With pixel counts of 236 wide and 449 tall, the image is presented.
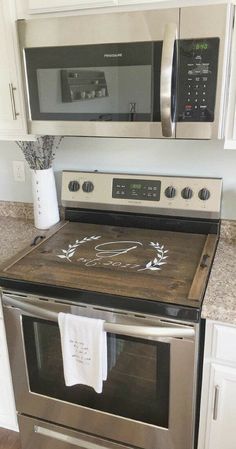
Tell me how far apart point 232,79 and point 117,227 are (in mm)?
→ 791

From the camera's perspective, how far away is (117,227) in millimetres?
1702

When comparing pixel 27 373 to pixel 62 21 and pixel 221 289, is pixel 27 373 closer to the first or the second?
pixel 221 289

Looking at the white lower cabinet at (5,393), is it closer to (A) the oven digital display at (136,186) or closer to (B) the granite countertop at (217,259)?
(B) the granite countertop at (217,259)

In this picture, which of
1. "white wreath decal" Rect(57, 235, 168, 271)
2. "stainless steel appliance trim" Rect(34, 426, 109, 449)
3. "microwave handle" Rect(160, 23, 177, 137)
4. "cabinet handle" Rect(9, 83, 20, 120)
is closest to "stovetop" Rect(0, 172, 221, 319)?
"white wreath decal" Rect(57, 235, 168, 271)

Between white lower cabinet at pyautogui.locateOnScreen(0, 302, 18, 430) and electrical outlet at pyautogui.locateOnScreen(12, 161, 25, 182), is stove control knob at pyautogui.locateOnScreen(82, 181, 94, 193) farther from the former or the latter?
white lower cabinet at pyautogui.locateOnScreen(0, 302, 18, 430)

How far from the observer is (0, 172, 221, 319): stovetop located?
1172 mm

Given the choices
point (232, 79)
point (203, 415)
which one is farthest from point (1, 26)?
point (203, 415)

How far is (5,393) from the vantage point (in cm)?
161

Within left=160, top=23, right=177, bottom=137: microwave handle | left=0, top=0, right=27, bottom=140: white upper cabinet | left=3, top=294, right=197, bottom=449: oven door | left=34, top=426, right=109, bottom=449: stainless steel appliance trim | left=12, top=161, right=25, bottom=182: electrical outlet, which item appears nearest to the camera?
left=160, top=23, right=177, bottom=137: microwave handle

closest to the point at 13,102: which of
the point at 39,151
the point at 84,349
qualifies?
the point at 39,151

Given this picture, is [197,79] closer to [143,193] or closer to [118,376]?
[143,193]

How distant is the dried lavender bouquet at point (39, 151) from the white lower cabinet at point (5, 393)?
69cm

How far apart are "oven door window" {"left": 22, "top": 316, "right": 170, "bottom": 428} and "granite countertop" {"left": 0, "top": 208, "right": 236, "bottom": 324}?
204mm

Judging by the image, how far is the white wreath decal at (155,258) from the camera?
1.33m
